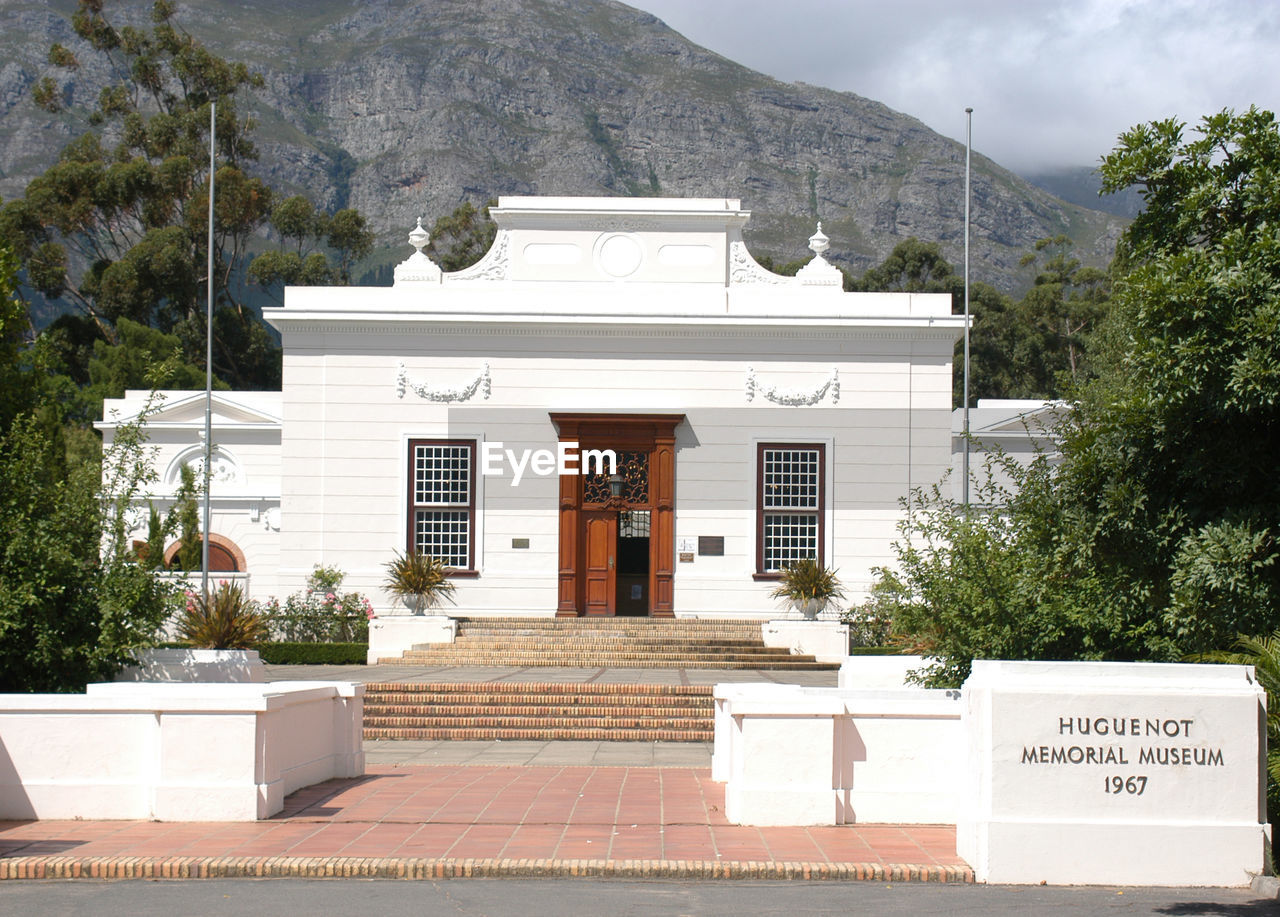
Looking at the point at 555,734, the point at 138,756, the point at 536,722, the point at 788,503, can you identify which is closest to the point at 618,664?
the point at 788,503

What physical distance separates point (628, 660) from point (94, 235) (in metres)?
42.6

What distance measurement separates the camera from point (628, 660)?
2238 cm

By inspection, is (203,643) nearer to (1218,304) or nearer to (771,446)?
(771,446)

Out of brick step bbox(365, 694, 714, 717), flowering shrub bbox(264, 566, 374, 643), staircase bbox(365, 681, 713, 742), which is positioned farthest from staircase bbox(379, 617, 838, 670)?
brick step bbox(365, 694, 714, 717)

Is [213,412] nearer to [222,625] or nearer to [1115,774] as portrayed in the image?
[222,625]

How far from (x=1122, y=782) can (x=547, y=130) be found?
131768mm

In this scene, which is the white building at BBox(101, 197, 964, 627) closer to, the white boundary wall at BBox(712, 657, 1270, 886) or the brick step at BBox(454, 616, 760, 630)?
the brick step at BBox(454, 616, 760, 630)

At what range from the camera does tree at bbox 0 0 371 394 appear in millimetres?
52188

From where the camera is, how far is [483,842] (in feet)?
30.1

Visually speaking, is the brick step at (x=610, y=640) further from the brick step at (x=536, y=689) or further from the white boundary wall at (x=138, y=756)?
the white boundary wall at (x=138, y=756)

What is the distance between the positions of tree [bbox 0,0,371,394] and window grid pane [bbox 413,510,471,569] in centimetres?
2977

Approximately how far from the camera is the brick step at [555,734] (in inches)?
631

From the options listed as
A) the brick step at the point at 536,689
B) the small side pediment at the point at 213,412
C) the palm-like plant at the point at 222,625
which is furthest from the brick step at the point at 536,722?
the small side pediment at the point at 213,412

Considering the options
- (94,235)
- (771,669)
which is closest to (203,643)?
(771,669)
